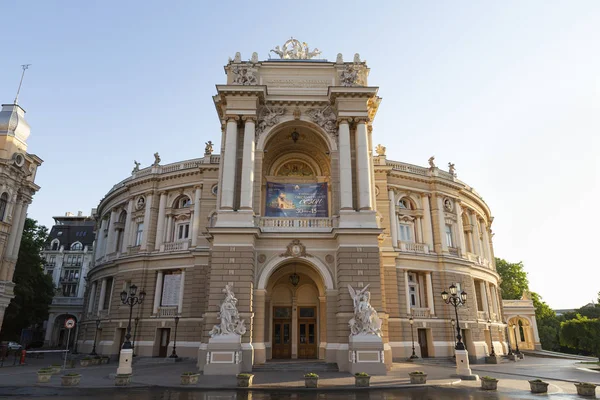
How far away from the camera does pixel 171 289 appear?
35156 millimetres

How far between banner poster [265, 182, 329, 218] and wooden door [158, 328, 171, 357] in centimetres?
1620

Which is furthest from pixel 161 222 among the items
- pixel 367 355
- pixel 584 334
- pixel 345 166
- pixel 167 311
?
pixel 584 334

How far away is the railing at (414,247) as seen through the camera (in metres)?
35.4

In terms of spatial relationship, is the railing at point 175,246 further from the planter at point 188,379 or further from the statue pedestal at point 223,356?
the planter at point 188,379

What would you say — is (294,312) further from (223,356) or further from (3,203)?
(3,203)

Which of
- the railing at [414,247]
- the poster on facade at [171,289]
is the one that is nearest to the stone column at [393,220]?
the railing at [414,247]

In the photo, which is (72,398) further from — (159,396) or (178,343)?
(178,343)

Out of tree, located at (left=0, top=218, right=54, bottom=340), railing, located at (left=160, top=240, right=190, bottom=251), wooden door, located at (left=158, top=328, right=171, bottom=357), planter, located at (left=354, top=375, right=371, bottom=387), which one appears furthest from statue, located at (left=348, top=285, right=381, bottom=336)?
tree, located at (left=0, top=218, right=54, bottom=340)

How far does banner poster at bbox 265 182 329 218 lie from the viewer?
2528 centimetres

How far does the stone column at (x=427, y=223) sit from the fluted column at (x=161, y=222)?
951 inches

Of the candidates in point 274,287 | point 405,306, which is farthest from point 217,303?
point 405,306

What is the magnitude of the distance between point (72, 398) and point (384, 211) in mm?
27256

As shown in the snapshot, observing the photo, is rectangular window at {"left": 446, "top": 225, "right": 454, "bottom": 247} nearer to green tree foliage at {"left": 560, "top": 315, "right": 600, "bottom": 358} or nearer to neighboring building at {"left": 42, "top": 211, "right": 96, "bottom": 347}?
green tree foliage at {"left": 560, "top": 315, "right": 600, "bottom": 358}

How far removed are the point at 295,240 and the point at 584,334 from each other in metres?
24.4
